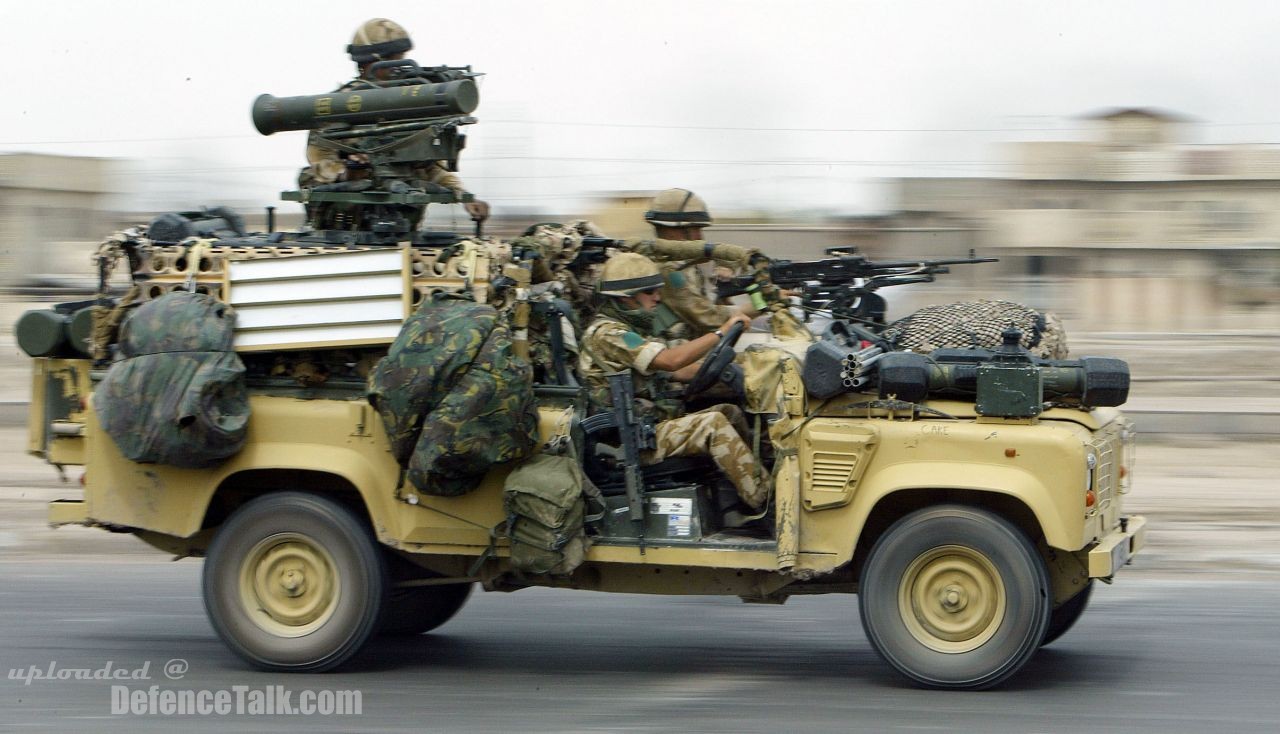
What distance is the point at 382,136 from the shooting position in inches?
290

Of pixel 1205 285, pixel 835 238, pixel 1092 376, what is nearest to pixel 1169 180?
pixel 1205 285

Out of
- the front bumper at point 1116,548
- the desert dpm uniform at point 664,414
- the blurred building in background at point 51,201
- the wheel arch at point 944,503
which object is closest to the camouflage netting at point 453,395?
the desert dpm uniform at point 664,414

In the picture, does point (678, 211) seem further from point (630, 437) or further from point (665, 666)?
point (665, 666)

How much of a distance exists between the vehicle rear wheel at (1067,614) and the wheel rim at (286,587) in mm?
3388

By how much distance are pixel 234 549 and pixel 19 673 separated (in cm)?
114

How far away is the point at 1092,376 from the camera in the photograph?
639 centimetres

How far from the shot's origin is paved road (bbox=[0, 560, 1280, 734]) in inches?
244

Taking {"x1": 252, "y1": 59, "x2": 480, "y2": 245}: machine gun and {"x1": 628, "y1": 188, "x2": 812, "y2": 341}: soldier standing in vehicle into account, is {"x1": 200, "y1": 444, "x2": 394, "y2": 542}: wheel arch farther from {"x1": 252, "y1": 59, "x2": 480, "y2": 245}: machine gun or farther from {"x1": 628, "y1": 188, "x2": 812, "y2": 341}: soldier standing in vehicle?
{"x1": 628, "y1": 188, "x2": 812, "y2": 341}: soldier standing in vehicle

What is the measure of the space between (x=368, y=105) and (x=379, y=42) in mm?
592

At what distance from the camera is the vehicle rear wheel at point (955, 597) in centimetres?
632

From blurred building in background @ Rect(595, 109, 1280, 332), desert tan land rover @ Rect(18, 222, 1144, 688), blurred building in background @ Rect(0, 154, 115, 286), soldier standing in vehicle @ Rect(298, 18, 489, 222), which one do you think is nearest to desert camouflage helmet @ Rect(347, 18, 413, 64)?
soldier standing in vehicle @ Rect(298, 18, 489, 222)

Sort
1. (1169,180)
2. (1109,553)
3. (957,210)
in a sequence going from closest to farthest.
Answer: (1109,553) < (957,210) < (1169,180)

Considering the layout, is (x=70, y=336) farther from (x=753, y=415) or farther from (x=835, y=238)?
(x=835, y=238)

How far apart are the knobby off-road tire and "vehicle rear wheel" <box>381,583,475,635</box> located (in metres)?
0.90
